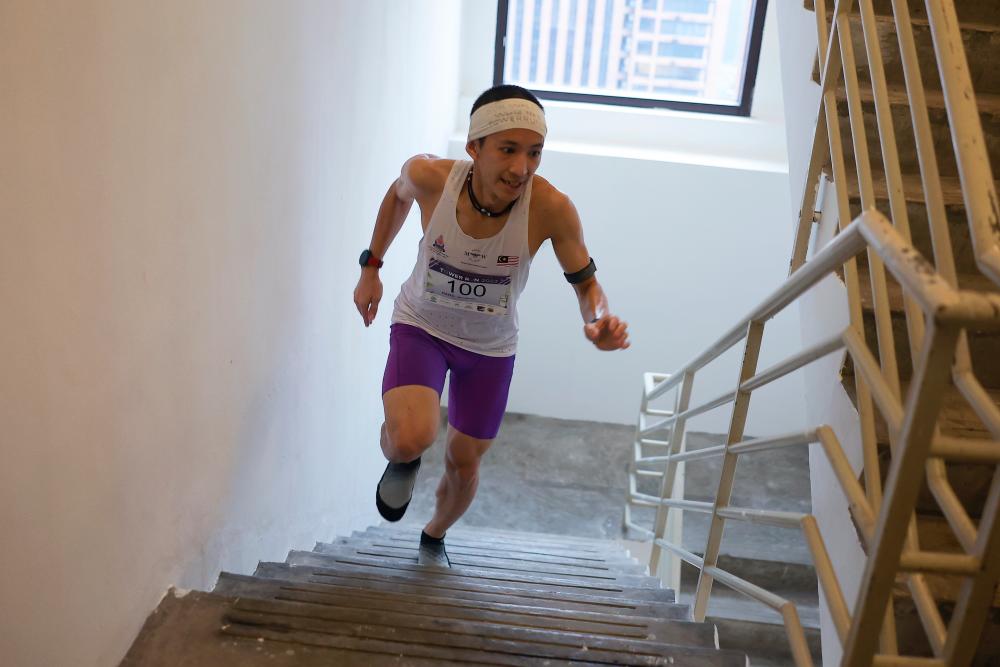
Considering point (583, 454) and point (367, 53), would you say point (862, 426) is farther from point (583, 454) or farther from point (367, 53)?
point (583, 454)

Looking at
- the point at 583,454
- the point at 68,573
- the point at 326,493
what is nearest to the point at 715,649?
the point at 68,573

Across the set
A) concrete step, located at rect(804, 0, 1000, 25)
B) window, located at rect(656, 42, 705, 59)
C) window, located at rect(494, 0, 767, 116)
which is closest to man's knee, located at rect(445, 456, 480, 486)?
concrete step, located at rect(804, 0, 1000, 25)

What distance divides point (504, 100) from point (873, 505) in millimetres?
1318

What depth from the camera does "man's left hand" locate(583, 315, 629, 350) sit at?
6.70 ft

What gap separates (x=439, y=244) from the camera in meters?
2.40

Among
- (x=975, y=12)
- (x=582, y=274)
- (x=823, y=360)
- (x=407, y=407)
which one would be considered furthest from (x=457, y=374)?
(x=975, y=12)

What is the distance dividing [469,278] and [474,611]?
88 centimetres

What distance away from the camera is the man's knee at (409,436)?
236cm

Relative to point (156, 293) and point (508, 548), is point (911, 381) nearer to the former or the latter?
point (156, 293)

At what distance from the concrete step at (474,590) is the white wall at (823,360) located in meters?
0.44

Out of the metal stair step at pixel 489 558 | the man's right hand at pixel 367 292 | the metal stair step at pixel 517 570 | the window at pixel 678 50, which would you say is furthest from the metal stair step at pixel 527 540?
the window at pixel 678 50

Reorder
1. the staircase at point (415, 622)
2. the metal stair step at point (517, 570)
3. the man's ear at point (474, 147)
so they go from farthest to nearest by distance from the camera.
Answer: the metal stair step at point (517, 570), the man's ear at point (474, 147), the staircase at point (415, 622)

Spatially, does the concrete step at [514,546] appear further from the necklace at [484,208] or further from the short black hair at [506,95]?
the short black hair at [506,95]

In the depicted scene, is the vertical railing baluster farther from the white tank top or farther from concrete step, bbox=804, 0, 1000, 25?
concrete step, bbox=804, 0, 1000, 25
